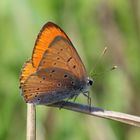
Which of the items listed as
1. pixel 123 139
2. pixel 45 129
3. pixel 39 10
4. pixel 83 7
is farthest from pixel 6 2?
pixel 123 139

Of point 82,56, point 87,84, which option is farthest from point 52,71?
point 82,56

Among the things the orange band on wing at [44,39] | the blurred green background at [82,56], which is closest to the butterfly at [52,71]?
the orange band on wing at [44,39]

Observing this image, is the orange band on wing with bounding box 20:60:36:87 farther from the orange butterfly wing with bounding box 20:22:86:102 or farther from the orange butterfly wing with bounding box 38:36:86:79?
the orange butterfly wing with bounding box 38:36:86:79

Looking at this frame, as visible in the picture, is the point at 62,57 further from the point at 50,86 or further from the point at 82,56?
the point at 82,56

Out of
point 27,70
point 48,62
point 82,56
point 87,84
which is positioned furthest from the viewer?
point 82,56

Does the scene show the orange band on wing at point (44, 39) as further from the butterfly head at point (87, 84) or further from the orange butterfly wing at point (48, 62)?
the butterfly head at point (87, 84)

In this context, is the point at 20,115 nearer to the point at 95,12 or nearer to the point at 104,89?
the point at 104,89
